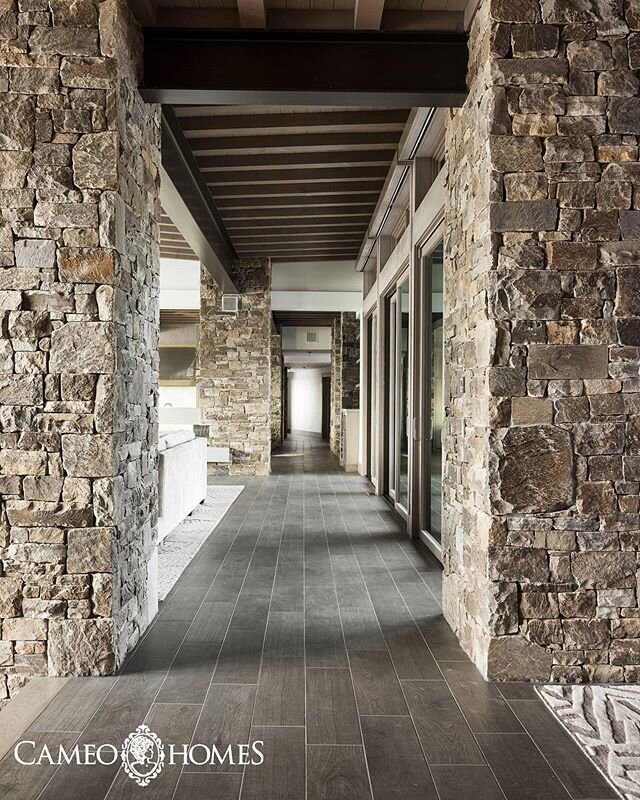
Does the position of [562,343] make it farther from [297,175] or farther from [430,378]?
[297,175]

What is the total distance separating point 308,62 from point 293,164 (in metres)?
2.38

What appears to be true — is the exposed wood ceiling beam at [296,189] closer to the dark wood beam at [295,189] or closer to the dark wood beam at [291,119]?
the dark wood beam at [295,189]

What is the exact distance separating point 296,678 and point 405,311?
4331 millimetres

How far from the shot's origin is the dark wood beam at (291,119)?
4.28 metres

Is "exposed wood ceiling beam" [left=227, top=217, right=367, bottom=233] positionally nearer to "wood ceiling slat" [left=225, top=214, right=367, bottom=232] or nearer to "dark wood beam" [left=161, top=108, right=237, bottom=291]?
"wood ceiling slat" [left=225, top=214, right=367, bottom=232]

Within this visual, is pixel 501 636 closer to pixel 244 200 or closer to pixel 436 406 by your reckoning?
pixel 436 406

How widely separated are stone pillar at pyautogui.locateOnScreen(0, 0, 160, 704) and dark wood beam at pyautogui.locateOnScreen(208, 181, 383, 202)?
3.27 m

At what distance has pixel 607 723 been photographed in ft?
6.99

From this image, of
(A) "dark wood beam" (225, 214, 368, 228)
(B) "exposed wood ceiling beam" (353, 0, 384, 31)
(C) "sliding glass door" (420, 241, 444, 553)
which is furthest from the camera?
(A) "dark wood beam" (225, 214, 368, 228)

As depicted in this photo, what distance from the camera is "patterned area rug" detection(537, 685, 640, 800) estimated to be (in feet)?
6.11

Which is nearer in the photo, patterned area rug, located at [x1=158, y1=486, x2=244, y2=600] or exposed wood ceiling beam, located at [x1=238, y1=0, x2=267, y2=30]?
exposed wood ceiling beam, located at [x1=238, y1=0, x2=267, y2=30]

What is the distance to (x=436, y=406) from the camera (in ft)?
16.0

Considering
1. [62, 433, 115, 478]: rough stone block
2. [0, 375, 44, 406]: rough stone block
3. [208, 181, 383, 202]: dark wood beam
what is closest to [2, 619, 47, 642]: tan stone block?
[62, 433, 115, 478]: rough stone block

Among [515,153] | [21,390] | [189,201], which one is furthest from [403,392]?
[21,390]
